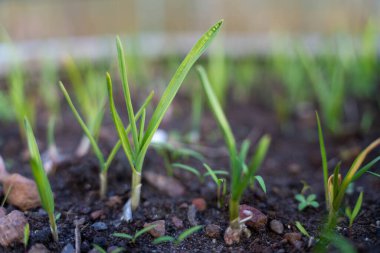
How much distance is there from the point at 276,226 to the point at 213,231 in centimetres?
13

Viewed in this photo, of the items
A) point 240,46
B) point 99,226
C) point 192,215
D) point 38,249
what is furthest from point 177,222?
point 240,46

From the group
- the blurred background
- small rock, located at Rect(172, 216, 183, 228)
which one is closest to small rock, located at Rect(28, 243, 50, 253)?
small rock, located at Rect(172, 216, 183, 228)

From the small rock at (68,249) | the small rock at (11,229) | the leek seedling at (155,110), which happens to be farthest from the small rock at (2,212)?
the leek seedling at (155,110)

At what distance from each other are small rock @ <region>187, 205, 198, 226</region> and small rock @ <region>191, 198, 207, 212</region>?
0.04 feet

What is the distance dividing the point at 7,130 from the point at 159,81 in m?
0.71

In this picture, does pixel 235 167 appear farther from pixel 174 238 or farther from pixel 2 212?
pixel 2 212

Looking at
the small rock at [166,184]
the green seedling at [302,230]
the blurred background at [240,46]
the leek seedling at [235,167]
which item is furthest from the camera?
the blurred background at [240,46]

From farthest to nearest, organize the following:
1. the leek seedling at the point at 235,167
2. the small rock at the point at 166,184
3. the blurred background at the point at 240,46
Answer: the blurred background at the point at 240,46, the small rock at the point at 166,184, the leek seedling at the point at 235,167

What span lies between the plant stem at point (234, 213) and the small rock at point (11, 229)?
0.40 meters

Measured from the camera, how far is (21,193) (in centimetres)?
85

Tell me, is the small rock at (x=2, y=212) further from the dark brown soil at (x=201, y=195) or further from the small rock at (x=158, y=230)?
the small rock at (x=158, y=230)

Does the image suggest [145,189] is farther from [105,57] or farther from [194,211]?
[105,57]

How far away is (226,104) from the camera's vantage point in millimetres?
1729

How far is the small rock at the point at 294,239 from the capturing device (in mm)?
715
